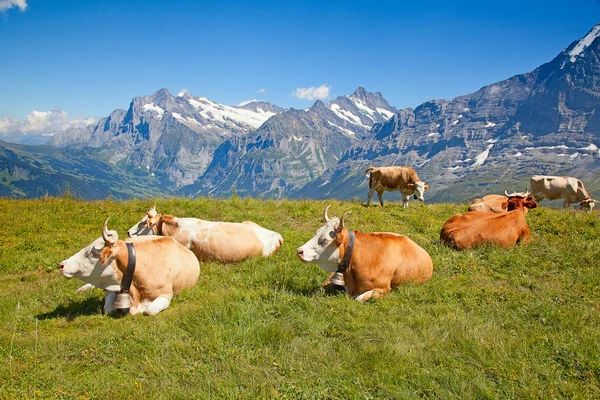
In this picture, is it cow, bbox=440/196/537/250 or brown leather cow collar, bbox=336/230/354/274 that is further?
cow, bbox=440/196/537/250

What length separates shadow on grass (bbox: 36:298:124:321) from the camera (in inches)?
300

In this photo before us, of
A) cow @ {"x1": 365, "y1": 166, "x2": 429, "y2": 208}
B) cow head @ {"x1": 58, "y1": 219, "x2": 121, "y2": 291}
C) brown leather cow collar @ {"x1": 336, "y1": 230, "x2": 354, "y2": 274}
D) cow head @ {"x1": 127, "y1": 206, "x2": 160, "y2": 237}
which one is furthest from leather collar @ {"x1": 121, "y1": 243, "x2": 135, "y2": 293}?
cow @ {"x1": 365, "y1": 166, "x2": 429, "y2": 208}

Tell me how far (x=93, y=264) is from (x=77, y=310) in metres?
1.30

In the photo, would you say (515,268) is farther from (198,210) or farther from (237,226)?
(198,210)

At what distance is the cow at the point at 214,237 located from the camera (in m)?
10.7

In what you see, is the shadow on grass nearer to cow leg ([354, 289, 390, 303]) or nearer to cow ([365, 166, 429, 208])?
cow leg ([354, 289, 390, 303])

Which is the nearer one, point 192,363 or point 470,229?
point 192,363

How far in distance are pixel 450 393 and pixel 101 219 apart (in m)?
14.1

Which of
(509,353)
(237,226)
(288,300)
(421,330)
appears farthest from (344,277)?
(237,226)

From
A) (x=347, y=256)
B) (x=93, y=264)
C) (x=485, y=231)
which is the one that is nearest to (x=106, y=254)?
(x=93, y=264)

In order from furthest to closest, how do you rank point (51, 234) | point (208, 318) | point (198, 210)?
point (198, 210), point (51, 234), point (208, 318)

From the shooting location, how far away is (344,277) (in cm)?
826

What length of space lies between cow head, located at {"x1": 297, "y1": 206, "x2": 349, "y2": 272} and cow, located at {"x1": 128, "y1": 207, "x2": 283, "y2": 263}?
324cm

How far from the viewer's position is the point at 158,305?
303 inches
